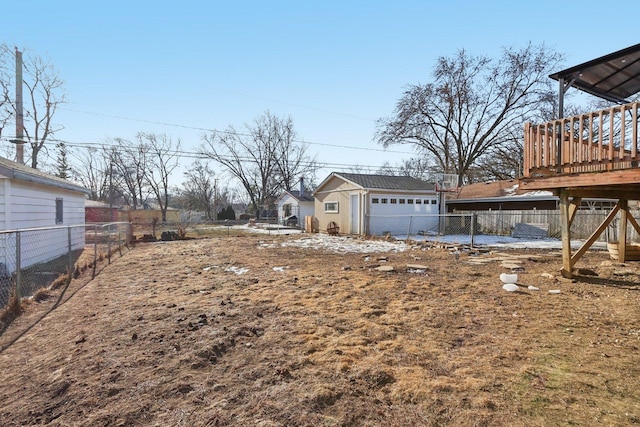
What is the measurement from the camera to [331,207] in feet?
65.8

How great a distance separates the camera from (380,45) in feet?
42.4

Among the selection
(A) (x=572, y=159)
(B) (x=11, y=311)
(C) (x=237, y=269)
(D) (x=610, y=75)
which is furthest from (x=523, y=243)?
(B) (x=11, y=311)

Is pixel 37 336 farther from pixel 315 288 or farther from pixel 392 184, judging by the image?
pixel 392 184

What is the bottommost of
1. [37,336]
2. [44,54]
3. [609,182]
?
[37,336]

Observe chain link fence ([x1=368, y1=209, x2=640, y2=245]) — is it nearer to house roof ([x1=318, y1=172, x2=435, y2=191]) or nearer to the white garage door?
the white garage door

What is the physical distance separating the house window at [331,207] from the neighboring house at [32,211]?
40.2 ft

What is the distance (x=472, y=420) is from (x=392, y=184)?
661 inches

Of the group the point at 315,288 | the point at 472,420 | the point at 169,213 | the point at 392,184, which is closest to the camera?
the point at 472,420

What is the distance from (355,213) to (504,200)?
8.86 meters

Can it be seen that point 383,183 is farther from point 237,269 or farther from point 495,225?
point 237,269

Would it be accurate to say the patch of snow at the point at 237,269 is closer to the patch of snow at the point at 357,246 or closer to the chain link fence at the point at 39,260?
the chain link fence at the point at 39,260

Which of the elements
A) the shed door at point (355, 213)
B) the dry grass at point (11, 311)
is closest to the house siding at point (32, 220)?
the dry grass at point (11, 311)

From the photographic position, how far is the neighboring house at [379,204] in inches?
679

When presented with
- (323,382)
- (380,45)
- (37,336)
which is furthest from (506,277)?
(380,45)
